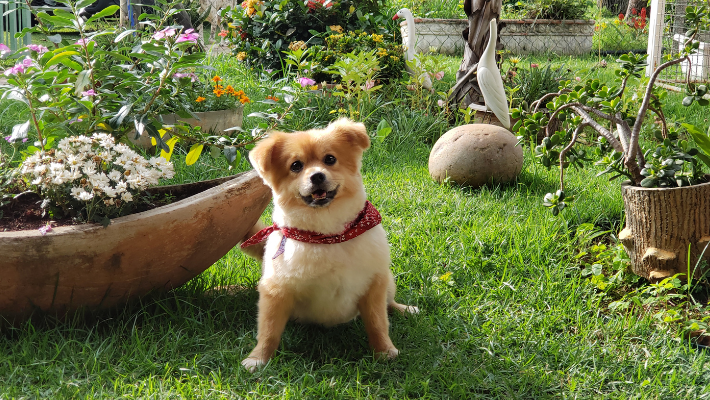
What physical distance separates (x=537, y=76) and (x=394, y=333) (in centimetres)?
417

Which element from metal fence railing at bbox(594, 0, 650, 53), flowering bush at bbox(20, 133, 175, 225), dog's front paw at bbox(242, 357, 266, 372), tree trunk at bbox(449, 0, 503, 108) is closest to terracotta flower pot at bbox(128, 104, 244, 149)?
tree trunk at bbox(449, 0, 503, 108)

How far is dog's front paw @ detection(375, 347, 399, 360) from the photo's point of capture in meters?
2.28

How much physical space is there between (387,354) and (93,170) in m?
1.39

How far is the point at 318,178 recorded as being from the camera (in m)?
2.02

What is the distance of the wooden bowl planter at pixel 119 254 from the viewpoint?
2.17m

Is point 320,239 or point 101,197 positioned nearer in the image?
point 320,239

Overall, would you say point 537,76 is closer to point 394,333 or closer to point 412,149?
point 412,149

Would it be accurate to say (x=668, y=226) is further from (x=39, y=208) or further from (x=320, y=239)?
(x=39, y=208)

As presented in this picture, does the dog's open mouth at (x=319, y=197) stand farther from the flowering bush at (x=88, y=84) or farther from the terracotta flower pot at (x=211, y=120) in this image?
the terracotta flower pot at (x=211, y=120)

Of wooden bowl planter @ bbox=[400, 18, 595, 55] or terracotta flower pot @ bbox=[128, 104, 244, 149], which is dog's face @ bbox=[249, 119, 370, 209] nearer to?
terracotta flower pot @ bbox=[128, 104, 244, 149]

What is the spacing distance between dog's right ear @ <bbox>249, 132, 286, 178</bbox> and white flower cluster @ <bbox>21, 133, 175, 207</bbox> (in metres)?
0.55

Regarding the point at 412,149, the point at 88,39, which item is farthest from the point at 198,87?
the point at 88,39

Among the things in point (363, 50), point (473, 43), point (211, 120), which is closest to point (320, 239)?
point (211, 120)

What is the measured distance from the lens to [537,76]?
5836 millimetres
